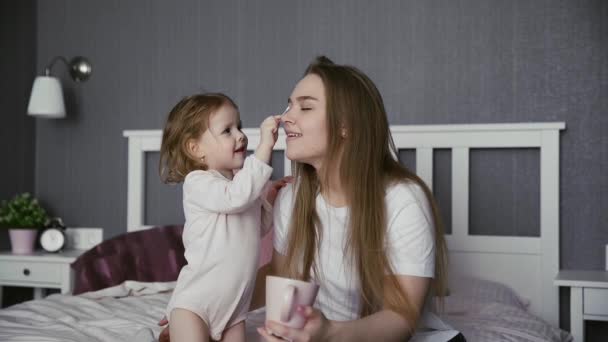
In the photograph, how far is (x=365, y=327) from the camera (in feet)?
4.06

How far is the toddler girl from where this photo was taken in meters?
1.39

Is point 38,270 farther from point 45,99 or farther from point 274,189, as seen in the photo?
point 274,189

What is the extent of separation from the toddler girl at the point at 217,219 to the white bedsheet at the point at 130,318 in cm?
15

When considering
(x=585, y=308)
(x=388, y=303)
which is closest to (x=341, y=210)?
(x=388, y=303)

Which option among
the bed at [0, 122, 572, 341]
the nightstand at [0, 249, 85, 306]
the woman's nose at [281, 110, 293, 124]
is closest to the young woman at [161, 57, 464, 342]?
the woman's nose at [281, 110, 293, 124]

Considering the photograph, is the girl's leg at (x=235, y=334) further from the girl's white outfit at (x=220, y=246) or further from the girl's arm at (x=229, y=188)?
the girl's arm at (x=229, y=188)

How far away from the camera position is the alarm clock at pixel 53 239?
304 cm

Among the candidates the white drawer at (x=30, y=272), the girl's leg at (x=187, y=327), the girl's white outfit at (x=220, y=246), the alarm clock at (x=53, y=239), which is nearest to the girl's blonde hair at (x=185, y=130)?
the girl's white outfit at (x=220, y=246)

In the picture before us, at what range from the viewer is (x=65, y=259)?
112 inches

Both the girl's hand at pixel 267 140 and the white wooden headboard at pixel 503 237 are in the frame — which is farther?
the white wooden headboard at pixel 503 237

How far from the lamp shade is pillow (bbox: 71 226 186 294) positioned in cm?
82

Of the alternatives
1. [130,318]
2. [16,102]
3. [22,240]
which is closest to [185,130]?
[130,318]

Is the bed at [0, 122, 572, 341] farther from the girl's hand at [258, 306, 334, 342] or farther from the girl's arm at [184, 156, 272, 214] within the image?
the girl's hand at [258, 306, 334, 342]

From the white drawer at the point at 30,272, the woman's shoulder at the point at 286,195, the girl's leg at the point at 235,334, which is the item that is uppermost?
the woman's shoulder at the point at 286,195
